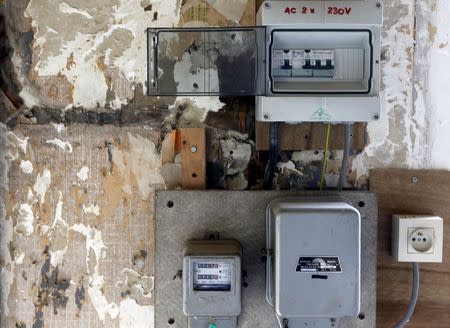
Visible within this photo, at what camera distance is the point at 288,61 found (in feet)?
3.65

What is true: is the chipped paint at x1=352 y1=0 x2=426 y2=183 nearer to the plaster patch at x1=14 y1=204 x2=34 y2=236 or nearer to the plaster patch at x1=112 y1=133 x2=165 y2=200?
the plaster patch at x1=112 y1=133 x2=165 y2=200

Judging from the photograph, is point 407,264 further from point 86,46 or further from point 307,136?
point 86,46

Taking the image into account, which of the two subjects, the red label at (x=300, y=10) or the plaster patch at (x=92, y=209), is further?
the plaster patch at (x=92, y=209)

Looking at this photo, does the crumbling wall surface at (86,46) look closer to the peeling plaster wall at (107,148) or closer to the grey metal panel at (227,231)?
the peeling plaster wall at (107,148)

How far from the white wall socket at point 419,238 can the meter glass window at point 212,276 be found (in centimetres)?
43

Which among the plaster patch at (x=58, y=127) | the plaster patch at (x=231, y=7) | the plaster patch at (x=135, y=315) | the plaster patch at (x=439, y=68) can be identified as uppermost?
the plaster patch at (x=231, y=7)

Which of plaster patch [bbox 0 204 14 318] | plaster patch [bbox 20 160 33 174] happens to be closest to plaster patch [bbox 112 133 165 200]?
plaster patch [bbox 20 160 33 174]

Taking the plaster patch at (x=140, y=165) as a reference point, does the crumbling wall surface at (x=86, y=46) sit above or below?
above

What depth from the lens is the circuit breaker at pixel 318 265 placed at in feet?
3.33

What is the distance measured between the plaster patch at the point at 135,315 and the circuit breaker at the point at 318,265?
14.4 inches

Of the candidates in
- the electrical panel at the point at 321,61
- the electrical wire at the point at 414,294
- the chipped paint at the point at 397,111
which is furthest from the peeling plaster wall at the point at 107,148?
the electrical wire at the point at 414,294

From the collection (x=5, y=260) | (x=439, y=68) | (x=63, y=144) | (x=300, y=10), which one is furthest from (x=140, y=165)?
(x=439, y=68)

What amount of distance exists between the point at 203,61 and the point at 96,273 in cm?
59

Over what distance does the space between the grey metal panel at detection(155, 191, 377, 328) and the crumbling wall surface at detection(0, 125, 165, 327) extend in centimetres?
5
